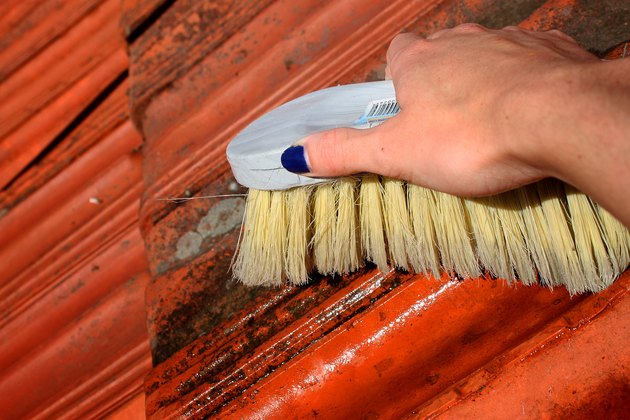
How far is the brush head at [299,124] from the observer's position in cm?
96

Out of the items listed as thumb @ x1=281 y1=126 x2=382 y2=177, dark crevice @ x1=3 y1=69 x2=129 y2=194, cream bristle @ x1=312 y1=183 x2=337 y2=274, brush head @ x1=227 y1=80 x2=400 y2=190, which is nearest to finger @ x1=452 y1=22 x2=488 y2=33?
brush head @ x1=227 y1=80 x2=400 y2=190

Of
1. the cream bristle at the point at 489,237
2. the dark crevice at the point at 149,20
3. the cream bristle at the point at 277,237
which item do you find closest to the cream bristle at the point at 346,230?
the cream bristle at the point at 277,237

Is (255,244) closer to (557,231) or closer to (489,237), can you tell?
(489,237)

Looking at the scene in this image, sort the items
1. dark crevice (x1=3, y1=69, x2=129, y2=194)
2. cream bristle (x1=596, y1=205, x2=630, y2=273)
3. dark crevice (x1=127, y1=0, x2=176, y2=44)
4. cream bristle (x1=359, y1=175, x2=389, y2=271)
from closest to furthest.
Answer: cream bristle (x1=596, y1=205, x2=630, y2=273) < cream bristle (x1=359, y1=175, x2=389, y2=271) < dark crevice (x1=127, y1=0, x2=176, y2=44) < dark crevice (x1=3, y1=69, x2=129, y2=194)

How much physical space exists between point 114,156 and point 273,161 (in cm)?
82

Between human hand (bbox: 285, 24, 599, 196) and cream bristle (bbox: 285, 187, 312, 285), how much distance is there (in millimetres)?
106

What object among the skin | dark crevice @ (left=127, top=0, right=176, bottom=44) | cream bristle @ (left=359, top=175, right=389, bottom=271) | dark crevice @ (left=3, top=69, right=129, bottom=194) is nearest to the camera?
the skin

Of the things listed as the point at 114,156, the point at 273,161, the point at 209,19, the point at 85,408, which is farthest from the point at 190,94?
the point at 85,408

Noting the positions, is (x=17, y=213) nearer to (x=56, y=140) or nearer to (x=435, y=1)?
(x=56, y=140)

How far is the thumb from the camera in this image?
0.88 meters

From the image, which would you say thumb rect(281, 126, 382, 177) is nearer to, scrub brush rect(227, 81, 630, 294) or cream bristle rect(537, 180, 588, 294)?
scrub brush rect(227, 81, 630, 294)

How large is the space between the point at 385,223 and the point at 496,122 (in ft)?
1.02

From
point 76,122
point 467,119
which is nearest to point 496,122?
point 467,119

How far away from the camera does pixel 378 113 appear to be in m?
0.96
